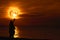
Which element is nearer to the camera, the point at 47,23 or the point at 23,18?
the point at 23,18

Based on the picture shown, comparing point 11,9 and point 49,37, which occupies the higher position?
point 11,9

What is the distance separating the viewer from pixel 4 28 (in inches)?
76.5

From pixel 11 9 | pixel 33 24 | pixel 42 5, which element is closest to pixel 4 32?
pixel 33 24

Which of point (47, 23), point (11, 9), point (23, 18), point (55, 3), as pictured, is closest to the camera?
point (55, 3)

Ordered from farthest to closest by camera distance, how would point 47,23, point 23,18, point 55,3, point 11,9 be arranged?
point 47,23 < point 23,18 < point 11,9 < point 55,3

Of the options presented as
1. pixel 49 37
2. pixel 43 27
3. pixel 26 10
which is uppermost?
pixel 26 10

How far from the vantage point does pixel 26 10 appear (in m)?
1.52

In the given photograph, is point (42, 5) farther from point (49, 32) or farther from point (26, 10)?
point (49, 32)

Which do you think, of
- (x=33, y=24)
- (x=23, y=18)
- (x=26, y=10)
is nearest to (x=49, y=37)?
(x=33, y=24)

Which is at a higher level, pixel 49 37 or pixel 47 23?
pixel 47 23

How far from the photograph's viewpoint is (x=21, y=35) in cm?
193

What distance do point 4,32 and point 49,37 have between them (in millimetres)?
534

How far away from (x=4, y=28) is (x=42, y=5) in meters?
0.69

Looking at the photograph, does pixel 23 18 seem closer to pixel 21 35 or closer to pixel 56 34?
pixel 21 35
